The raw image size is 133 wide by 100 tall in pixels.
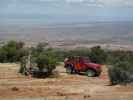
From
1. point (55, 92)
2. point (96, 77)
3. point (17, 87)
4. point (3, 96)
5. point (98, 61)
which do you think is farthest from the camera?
point (98, 61)

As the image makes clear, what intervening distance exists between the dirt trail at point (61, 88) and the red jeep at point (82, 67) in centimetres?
69

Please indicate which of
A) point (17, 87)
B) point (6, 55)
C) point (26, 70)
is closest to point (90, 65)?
point (26, 70)

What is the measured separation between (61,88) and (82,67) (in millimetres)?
9041

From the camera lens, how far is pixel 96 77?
37.9 metres

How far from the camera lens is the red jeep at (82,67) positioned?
38594 millimetres

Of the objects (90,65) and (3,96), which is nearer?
(3,96)

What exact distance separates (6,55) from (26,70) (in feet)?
48.2

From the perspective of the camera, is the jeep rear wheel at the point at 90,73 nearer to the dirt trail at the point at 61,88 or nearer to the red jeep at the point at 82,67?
the red jeep at the point at 82,67

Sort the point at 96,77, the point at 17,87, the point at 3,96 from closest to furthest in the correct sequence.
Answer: the point at 3,96, the point at 17,87, the point at 96,77

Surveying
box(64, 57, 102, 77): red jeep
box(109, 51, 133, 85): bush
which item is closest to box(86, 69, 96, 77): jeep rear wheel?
box(64, 57, 102, 77): red jeep

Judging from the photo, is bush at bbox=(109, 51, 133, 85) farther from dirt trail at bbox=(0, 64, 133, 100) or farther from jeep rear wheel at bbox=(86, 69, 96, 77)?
jeep rear wheel at bbox=(86, 69, 96, 77)

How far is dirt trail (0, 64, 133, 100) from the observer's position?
25.8 m

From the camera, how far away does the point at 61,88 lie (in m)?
30.3

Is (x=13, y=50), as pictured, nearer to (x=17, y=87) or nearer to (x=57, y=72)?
(x=57, y=72)
